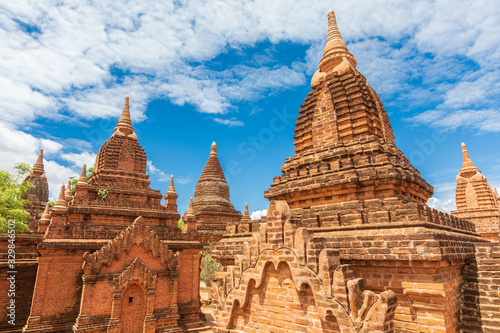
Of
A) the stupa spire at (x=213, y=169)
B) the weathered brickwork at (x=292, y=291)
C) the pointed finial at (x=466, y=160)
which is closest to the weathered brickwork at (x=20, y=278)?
the weathered brickwork at (x=292, y=291)

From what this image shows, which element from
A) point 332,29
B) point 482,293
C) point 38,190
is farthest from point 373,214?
point 38,190

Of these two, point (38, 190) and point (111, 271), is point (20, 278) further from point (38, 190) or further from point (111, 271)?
point (38, 190)

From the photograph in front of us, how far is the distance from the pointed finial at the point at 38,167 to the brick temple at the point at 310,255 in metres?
18.4

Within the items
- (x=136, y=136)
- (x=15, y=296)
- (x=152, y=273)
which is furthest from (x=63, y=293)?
(x=136, y=136)

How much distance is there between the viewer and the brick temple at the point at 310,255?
5914 mm

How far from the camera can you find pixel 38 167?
36875 millimetres

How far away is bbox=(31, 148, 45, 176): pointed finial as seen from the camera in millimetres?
36191

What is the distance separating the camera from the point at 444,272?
20.4 feet

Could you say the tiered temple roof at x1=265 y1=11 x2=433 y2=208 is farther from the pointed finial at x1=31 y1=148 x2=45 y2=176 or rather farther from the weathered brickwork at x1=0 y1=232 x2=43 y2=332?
the pointed finial at x1=31 y1=148 x2=45 y2=176

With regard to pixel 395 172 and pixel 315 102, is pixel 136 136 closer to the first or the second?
pixel 315 102

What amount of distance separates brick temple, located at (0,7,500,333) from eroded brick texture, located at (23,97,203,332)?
0.21 ft

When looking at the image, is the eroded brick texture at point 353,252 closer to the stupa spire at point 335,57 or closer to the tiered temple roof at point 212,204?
the stupa spire at point 335,57

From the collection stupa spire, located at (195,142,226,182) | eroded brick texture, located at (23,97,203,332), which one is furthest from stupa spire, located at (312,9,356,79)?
stupa spire, located at (195,142,226,182)

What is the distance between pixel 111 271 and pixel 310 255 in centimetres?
1469
